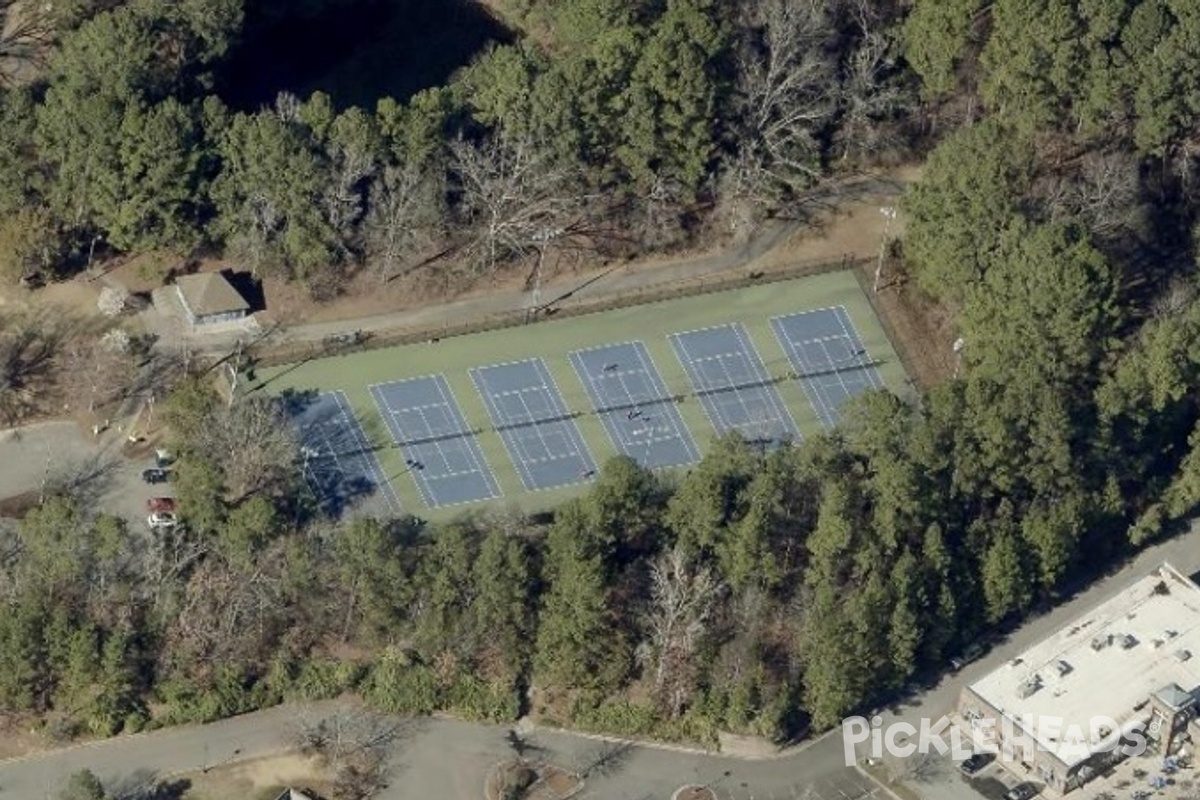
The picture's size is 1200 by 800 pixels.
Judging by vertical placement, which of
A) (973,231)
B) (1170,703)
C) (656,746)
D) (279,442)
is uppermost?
(279,442)

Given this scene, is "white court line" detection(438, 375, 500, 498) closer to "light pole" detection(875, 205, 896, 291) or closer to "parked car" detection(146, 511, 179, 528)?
"parked car" detection(146, 511, 179, 528)

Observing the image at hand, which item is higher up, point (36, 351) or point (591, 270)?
point (36, 351)

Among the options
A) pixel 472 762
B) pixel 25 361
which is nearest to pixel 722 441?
pixel 472 762

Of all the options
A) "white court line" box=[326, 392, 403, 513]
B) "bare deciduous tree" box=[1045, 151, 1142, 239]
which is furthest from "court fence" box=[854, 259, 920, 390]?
"white court line" box=[326, 392, 403, 513]

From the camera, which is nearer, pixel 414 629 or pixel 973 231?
pixel 414 629

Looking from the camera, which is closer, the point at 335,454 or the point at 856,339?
the point at 335,454

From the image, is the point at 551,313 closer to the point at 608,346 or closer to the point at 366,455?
the point at 608,346

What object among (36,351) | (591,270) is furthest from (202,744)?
(591,270)

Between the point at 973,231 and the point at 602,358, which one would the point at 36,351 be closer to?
the point at 602,358
